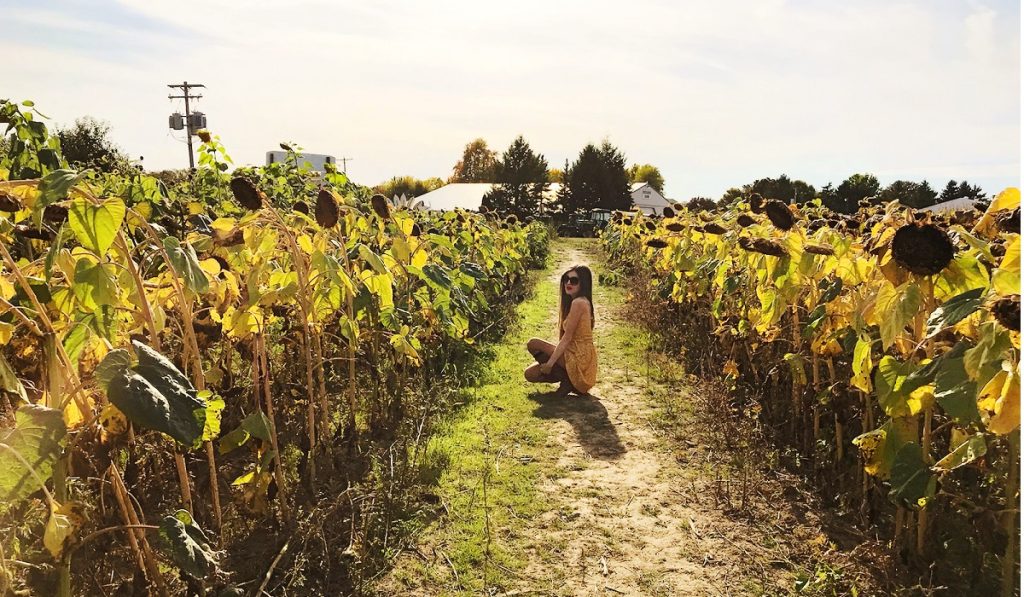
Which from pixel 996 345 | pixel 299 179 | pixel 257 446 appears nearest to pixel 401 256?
pixel 257 446

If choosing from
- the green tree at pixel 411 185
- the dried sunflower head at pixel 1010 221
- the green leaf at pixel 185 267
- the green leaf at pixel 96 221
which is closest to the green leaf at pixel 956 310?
the dried sunflower head at pixel 1010 221

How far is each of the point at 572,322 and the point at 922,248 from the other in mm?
3895

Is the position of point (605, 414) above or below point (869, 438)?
below

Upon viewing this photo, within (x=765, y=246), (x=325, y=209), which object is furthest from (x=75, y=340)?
(x=765, y=246)

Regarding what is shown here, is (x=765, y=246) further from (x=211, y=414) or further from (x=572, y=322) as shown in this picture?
(x=572, y=322)

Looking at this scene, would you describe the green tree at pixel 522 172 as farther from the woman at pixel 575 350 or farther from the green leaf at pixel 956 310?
the green leaf at pixel 956 310

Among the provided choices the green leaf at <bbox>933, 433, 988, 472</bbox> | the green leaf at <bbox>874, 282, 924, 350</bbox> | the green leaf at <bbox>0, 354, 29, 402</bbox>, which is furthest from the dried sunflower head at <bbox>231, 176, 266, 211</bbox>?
the green leaf at <bbox>933, 433, 988, 472</bbox>

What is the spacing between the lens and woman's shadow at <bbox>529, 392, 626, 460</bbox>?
15.5 feet

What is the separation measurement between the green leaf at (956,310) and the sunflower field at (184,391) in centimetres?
164

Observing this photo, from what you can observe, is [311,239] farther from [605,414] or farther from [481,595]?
[605,414]

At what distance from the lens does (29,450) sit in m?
1.44

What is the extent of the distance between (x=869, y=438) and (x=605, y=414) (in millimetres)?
2730

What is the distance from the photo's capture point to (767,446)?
4469 mm

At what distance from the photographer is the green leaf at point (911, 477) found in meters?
2.28
